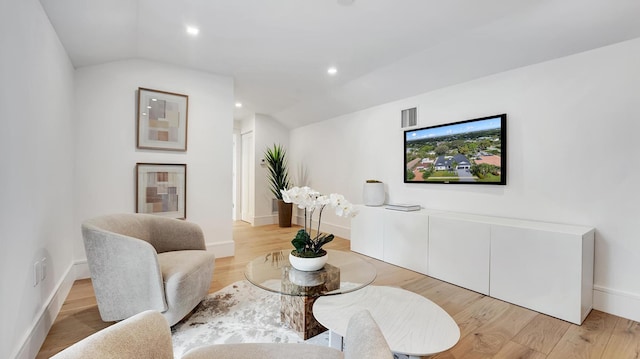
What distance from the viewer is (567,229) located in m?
2.38

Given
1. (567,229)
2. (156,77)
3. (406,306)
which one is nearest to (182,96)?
(156,77)

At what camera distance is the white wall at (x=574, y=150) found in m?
2.29

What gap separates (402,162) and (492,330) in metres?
2.39

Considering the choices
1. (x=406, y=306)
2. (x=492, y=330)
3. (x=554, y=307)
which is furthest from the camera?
(x=554, y=307)

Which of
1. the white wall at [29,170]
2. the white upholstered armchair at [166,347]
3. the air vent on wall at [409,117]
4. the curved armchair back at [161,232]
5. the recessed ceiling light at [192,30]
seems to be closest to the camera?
the white upholstered armchair at [166,347]

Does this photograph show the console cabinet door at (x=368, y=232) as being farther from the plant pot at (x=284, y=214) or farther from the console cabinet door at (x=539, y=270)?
the plant pot at (x=284, y=214)

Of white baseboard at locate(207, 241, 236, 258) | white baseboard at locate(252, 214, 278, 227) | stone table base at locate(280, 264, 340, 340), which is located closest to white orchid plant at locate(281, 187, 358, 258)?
stone table base at locate(280, 264, 340, 340)

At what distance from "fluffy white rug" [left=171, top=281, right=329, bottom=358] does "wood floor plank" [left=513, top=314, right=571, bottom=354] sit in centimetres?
139

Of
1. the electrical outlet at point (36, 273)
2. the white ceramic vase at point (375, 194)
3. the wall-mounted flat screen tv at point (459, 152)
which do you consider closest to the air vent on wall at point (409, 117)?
the wall-mounted flat screen tv at point (459, 152)

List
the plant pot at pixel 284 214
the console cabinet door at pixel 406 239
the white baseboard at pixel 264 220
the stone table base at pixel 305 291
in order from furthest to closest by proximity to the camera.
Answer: the white baseboard at pixel 264 220 → the plant pot at pixel 284 214 → the console cabinet door at pixel 406 239 → the stone table base at pixel 305 291

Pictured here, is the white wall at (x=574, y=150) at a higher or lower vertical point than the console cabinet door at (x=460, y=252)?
higher

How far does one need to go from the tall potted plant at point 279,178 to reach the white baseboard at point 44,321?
3.69 m

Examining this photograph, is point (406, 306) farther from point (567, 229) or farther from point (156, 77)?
point (156, 77)

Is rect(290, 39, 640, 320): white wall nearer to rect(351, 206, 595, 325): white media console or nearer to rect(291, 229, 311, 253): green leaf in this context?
rect(351, 206, 595, 325): white media console
